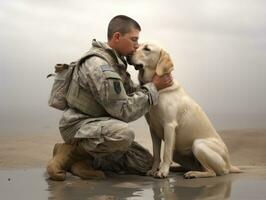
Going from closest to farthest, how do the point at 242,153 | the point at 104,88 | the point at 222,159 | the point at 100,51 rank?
the point at 104,88
the point at 100,51
the point at 222,159
the point at 242,153

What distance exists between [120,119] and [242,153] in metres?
14.5

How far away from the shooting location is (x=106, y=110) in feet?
14.8

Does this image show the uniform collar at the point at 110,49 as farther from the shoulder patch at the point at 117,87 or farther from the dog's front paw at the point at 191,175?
the dog's front paw at the point at 191,175

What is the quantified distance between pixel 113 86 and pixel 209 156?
4.49 feet

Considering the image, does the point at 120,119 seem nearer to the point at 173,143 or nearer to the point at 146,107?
the point at 146,107

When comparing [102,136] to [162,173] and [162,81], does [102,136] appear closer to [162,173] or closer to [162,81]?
[162,173]

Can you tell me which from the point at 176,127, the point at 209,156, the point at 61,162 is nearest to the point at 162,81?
the point at 176,127

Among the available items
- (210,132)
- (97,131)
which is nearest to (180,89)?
(210,132)

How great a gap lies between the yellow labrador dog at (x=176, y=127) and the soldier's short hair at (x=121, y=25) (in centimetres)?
31

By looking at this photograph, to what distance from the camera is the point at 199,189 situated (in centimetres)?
413

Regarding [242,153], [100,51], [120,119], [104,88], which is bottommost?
[242,153]

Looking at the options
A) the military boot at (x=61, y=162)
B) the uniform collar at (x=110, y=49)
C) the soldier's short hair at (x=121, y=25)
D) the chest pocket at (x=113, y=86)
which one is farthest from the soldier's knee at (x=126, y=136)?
the soldier's short hair at (x=121, y=25)

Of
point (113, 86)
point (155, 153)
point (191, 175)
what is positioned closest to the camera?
point (113, 86)

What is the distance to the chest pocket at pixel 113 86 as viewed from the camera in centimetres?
432
